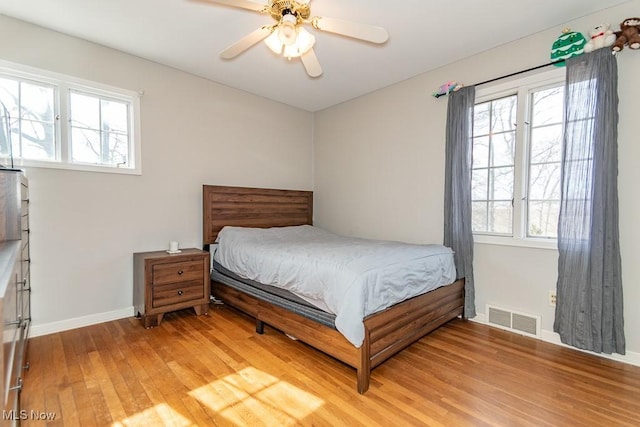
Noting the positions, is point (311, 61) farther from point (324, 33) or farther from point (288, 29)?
point (324, 33)

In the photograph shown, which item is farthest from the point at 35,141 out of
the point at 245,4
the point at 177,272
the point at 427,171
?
the point at 427,171

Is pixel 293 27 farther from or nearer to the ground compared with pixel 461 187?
farther from the ground

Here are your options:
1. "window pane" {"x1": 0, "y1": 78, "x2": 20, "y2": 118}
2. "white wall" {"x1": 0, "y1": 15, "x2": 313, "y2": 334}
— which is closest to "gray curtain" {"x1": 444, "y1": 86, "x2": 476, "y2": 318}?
"white wall" {"x1": 0, "y1": 15, "x2": 313, "y2": 334}

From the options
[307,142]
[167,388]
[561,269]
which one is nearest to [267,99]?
[307,142]

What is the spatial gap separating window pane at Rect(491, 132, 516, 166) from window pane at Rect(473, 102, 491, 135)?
14 cm

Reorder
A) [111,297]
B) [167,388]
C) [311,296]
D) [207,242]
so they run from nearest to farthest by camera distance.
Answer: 1. [167,388]
2. [311,296]
3. [111,297]
4. [207,242]

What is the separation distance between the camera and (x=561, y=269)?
7.85ft

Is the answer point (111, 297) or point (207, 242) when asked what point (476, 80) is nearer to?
point (207, 242)

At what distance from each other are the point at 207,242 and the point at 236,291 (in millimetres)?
816

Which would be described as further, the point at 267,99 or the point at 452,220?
the point at 267,99

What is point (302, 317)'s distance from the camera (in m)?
2.27

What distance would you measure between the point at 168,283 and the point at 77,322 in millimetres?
856

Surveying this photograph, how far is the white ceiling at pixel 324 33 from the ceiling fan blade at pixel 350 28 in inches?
21.5

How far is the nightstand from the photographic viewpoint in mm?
2771
